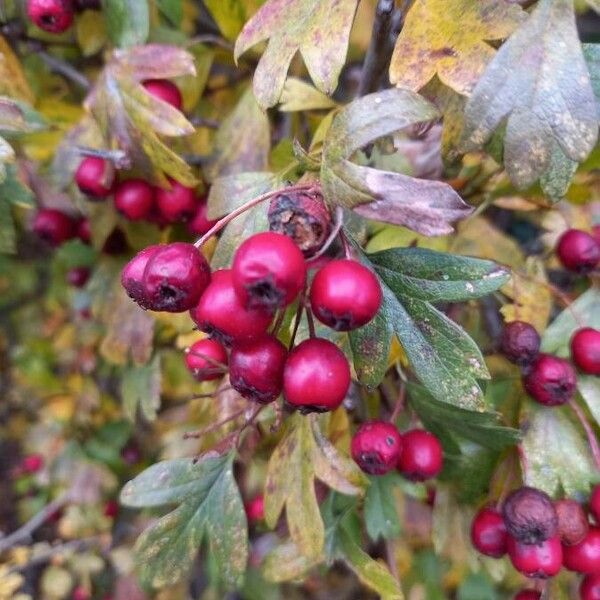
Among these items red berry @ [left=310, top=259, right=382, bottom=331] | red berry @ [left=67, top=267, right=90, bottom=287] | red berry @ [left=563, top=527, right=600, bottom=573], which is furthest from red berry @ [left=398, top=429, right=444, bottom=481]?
red berry @ [left=67, top=267, right=90, bottom=287]

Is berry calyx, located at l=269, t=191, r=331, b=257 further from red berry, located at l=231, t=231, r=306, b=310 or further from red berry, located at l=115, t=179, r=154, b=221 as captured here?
red berry, located at l=115, t=179, r=154, b=221

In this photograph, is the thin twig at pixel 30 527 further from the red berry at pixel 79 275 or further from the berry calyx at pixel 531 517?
the berry calyx at pixel 531 517

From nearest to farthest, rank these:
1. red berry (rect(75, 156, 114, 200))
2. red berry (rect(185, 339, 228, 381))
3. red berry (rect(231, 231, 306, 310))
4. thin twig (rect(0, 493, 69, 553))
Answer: red berry (rect(231, 231, 306, 310))
red berry (rect(185, 339, 228, 381))
red berry (rect(75, 156, 114, 200))
thin twig (rect(0, 493, 69, 553))

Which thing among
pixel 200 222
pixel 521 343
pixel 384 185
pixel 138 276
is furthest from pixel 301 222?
pixel 200 222

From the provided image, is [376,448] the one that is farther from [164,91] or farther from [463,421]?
[164,91]

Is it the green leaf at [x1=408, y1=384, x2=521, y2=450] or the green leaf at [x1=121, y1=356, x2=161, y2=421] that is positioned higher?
the green leaf at [x1=408, y1=384, x2=521, y2=450]

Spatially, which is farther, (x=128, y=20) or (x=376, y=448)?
(x=128, y=20)
